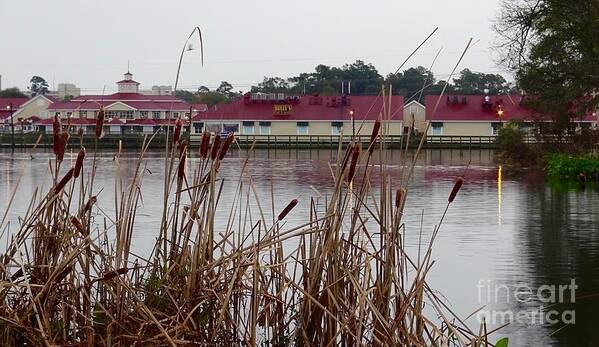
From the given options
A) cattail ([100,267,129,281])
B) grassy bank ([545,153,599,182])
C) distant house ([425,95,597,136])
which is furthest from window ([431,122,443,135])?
cattail ([100,267,129,281])

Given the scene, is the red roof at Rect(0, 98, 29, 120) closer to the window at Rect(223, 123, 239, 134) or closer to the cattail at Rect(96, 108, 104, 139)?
the window at Rect(223, 123, 239, 134)

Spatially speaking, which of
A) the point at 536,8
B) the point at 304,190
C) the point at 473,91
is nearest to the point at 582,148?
the point at 536,8

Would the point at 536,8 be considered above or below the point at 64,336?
above

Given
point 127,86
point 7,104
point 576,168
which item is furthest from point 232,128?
point 7,104

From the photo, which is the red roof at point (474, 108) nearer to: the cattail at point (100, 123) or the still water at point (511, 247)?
the still water at point (511, 247)

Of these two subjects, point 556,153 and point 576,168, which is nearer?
point 576,168

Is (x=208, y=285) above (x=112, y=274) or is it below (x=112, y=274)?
below

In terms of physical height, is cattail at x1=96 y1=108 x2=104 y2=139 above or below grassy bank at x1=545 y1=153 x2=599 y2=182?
above

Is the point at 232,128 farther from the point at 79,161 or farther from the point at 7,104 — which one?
the point at 7,104

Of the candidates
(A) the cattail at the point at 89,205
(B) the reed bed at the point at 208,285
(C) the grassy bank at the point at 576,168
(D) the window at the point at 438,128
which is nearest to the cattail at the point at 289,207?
(B) the reed bed at the point at 208,285

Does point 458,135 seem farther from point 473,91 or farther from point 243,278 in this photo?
point 243,278

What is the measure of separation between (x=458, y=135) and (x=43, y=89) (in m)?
86.8

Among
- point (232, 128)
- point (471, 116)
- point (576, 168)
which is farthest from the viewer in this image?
point (471, 116)

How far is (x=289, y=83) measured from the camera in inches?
4963
